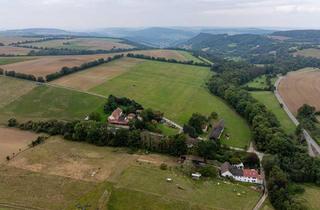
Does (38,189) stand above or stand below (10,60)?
below

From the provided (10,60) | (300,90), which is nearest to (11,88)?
(10,60)

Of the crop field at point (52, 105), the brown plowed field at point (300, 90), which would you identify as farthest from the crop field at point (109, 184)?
the brown plowed field at point (300, 90)

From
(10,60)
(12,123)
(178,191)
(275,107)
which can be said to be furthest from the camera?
(10,60)

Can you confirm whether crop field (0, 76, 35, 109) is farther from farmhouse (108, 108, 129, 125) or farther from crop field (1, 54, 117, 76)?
farmhouse (108, 108, 129, 125)

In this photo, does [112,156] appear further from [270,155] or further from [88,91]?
[88,91]

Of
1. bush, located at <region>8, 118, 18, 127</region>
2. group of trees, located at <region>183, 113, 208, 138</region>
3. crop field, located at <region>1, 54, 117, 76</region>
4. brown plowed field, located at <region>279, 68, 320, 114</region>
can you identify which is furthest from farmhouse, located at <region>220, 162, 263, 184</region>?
crop field, located at <region>1, 54, 117, 76</region>

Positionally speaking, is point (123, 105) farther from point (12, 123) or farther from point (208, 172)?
point (208, 172)

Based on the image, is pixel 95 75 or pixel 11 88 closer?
pixel 11 88
